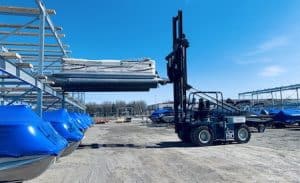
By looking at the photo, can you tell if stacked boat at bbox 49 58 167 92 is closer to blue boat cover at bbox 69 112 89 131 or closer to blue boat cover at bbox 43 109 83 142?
blue boat cover at bbox 69 112 89 131

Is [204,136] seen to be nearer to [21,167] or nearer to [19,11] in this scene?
[19,11]

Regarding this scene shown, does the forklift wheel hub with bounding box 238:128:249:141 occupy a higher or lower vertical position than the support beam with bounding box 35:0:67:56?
lower

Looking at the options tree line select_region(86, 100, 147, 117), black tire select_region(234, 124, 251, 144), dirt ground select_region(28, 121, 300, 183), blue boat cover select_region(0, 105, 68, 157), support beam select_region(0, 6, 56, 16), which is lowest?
dirt ground select_region(28, 121, 300, 183)

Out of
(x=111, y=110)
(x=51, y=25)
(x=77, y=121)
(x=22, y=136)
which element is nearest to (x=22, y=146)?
(x=22, y=136)

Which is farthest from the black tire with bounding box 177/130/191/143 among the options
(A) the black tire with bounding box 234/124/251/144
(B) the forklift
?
(A) the black tire with bounding box 234/124/251/144

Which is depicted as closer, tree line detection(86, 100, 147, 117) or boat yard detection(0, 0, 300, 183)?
boat yard detection(0, 0, 300, 183)

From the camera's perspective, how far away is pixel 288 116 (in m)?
33.8

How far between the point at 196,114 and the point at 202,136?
1.24 meters

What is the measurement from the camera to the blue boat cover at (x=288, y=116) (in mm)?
33812

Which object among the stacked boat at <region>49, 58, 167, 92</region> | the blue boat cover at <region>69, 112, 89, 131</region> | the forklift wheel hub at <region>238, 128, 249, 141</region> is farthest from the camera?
the forklift wheel hub at <region>238, 128, 249, 141</region>

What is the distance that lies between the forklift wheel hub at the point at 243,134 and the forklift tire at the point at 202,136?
1.79 metres

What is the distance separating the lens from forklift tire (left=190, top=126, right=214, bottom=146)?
61.2 feet

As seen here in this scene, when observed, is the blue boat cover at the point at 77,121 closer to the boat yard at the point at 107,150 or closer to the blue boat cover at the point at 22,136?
the boat yard at the point at 107,150

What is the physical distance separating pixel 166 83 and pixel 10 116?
487 inches
